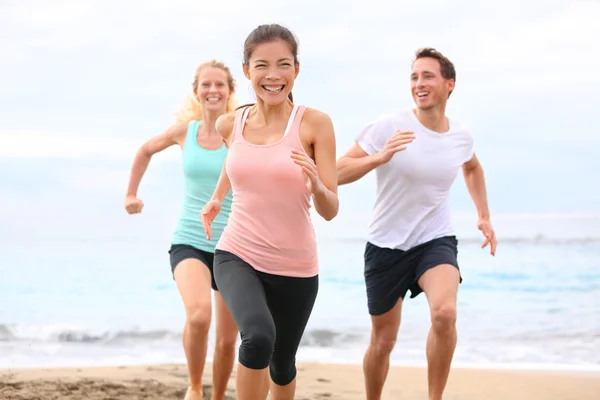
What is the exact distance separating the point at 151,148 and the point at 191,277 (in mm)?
1342

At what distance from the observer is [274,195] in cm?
408

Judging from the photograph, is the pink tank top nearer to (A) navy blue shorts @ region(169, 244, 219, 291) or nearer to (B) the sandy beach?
(A) navy blue shorts @ region(169, 244, 219, 291)

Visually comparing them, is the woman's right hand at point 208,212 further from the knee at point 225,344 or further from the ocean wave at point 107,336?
the ocean wave at point 107,336

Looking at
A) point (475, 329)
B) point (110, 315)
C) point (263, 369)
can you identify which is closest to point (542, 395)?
point (263, 369)

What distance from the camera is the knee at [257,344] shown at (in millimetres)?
3721

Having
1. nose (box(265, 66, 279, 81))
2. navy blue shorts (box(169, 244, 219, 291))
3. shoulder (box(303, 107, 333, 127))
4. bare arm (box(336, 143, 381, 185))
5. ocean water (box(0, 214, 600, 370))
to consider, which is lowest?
ocean water (box(0, 214, 600, 370))

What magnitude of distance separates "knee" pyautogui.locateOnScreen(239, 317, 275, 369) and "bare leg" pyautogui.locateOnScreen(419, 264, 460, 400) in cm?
145

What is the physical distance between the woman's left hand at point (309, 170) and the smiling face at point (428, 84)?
6.20 feet

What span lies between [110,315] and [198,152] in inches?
417

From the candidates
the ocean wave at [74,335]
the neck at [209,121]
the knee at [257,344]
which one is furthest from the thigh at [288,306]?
the ocean wave at [74,335]

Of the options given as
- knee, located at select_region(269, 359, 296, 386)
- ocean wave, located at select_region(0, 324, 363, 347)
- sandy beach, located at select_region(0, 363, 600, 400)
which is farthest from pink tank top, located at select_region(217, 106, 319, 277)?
ocean wave, located at select_region(0, 324, 363, 347)

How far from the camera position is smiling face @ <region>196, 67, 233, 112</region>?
6.02 m

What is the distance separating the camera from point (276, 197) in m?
4.08

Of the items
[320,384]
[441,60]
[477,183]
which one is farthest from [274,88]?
[320,384]
